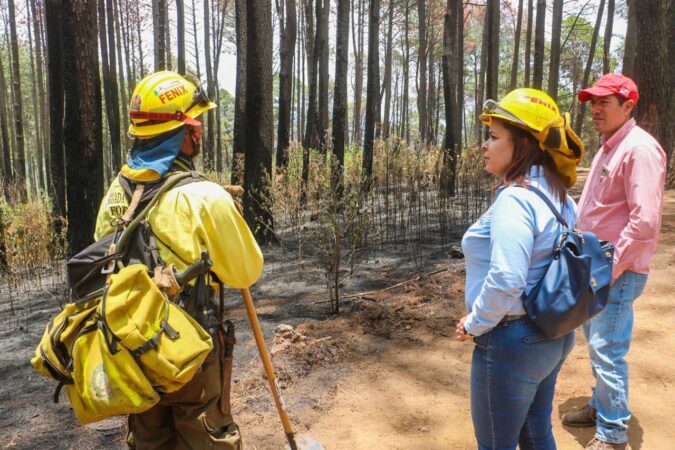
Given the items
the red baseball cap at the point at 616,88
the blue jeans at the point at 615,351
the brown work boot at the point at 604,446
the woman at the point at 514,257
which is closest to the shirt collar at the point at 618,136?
the red baseball cap at the point at 616,88

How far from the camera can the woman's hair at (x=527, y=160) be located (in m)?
1.68

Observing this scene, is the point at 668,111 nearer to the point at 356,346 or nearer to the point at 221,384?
the point at 356,346

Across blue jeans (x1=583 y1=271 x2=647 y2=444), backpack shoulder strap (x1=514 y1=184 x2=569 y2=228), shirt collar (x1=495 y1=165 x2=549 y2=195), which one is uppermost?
shirt collar (x1=495 y1=165 x2=549 y2=195)

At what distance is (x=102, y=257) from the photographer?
65.6 inches

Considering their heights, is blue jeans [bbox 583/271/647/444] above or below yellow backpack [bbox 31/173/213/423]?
below

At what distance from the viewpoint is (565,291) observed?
1.56 metres

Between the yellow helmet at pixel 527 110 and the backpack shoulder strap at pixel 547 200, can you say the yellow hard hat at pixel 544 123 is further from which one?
the backpack shoulder strap at pixel 547 200

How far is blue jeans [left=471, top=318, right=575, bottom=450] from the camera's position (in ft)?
5.30

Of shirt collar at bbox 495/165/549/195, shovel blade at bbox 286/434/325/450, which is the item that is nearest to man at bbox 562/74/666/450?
shirt collar at bbox 495/165/549/195

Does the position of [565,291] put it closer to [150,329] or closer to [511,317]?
[511,317]

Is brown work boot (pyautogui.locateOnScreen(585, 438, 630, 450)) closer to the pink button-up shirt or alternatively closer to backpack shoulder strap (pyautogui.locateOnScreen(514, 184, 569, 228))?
the pink button-up shirt

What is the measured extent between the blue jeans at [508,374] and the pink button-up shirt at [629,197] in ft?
2.56

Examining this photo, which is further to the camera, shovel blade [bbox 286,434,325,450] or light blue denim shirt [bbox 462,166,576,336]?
shovel blade [bbox 286,434,325,450]

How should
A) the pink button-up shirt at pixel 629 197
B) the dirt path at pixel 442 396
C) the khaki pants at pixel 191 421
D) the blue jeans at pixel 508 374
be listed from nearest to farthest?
the blue jeans at pixel 508 374, the khaki pants at pixel 191 421, the pink button-up shirt at pixel 629 197, the dirt path at pixel 442 396
